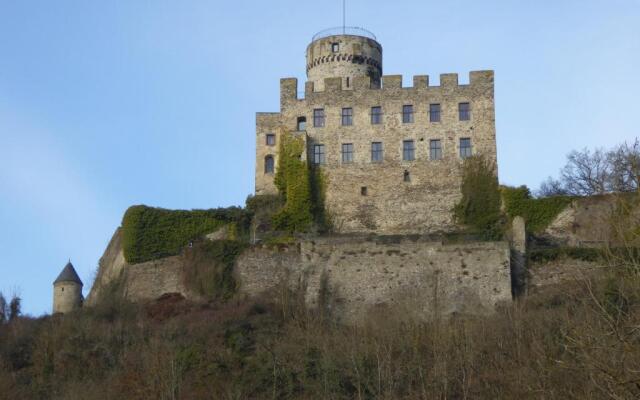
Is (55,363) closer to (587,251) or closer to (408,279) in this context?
(408,279)

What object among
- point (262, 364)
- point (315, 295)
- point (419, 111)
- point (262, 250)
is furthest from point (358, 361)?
point (419, 111)

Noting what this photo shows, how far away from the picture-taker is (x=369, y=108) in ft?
160

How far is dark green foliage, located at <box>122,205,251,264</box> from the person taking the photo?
44.7m

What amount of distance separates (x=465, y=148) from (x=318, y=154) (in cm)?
692

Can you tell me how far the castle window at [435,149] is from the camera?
47719 mm

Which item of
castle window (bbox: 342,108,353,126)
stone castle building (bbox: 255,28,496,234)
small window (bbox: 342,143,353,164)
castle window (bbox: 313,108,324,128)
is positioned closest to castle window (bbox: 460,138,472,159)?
stone castle building (bbox: 255,28,496,234)

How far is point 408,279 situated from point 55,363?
13.6 metres

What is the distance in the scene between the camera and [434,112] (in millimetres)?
48344

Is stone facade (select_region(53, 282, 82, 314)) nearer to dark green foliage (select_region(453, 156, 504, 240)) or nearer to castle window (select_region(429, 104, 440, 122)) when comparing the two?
dark green foliage (select_region(453, 156, 504, 240))

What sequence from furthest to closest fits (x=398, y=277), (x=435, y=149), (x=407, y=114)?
1. (x=407, y=114)
2. (x=435, y=149)
3. (x=398, y=277)

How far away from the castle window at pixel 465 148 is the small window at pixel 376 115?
4024 millimetres

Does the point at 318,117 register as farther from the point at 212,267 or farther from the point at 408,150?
the point at 212,267

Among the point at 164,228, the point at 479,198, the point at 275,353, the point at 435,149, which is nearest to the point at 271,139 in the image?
the point at 164,228

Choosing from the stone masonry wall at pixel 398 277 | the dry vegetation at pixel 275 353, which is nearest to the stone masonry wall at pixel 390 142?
the stone masonry wall at pixel 398 277
